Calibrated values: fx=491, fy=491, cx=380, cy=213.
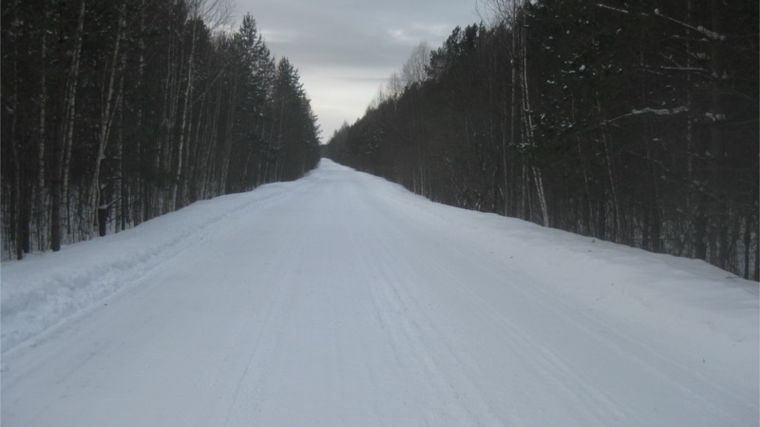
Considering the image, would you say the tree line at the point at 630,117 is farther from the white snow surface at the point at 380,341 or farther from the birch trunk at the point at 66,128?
the birch trunk at the point at 66,128

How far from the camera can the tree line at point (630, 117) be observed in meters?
9.62

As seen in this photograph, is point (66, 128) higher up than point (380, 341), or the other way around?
point (66, 128)

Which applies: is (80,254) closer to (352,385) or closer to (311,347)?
(311,347)

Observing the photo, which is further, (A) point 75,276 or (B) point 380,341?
(A) point 75,276

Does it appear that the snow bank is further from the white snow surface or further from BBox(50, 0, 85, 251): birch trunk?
BBox(50, 0, 85, 251): birch trunk

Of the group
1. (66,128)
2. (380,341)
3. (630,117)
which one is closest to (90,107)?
(66,128)

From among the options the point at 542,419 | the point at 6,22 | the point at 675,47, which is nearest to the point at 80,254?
the point at 6,22

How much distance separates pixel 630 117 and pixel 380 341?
10.6 meters

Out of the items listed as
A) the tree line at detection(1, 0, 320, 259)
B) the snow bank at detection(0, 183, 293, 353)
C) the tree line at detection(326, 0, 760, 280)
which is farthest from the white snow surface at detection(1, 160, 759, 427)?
the tree line at detection(1, 0, 320, 259)

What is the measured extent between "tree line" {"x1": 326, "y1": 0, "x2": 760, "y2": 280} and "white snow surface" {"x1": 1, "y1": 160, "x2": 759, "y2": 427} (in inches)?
132

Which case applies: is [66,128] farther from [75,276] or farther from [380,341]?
[380,341]

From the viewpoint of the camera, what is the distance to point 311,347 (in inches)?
205

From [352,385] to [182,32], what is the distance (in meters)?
21.8

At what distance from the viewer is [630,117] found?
42.0 feet
